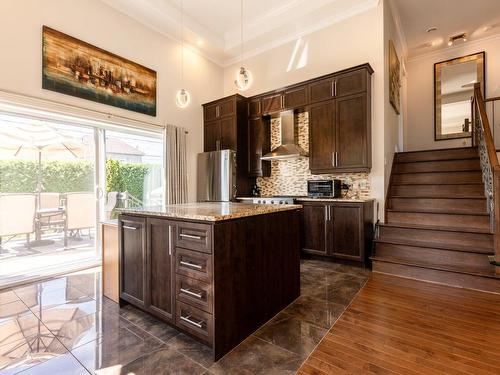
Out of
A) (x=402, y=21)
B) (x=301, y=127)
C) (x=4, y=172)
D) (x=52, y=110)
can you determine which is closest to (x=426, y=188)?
(x=301, y=127)

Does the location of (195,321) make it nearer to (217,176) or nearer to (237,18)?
(217,176)

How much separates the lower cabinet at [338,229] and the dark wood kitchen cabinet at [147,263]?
8.16ft

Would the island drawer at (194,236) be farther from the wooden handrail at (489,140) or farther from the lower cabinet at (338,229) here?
the wooden handrail at (489,140)

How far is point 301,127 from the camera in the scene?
191 inches

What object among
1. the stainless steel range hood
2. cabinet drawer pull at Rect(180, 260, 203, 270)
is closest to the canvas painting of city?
the stainless steel range hood

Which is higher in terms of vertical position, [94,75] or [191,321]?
[94,75]

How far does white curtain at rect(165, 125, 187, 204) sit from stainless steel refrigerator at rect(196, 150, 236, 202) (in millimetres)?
380

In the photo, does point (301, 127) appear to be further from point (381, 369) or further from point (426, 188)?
point (381, 369)

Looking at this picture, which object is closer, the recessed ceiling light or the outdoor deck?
the outdoor deck

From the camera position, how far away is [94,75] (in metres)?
3.69

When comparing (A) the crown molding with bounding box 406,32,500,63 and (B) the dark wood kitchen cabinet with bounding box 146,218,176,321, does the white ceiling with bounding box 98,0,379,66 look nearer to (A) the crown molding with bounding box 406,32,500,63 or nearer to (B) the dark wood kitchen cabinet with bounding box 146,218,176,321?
(A) the crown molding with bounding box 406,32,500,63

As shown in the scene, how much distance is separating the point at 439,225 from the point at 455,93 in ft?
13.3

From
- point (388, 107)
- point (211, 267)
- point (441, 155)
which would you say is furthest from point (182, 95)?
point (441, 155)

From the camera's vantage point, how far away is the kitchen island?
5.56 feet
